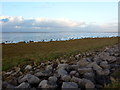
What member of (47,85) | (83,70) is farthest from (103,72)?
(47,85)

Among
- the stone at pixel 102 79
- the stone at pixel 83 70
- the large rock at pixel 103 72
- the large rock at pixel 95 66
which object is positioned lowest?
the stone at pixel 102 79

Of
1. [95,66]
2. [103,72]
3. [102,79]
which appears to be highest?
[95,66]

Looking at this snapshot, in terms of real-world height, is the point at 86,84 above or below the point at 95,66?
below

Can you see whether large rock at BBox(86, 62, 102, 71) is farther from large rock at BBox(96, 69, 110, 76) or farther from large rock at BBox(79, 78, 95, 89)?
large rock at BBox(79, 78, 95, 89)

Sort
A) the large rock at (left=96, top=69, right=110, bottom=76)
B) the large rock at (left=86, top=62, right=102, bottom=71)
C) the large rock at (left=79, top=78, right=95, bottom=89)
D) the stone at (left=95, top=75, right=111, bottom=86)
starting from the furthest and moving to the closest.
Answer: the large rock at (left=86, top=62, right=102, bottom=71) → the large rock at (left=96, top=69, right=110, bottom=76) → the stone at (left=95, top=75, right=111, bottom=86) → the large rock at (left=79, top=78, right=95, bottom=89)

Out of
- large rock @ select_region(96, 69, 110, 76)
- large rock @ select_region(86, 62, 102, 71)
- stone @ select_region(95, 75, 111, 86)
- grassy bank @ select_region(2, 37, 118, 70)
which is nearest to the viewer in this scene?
Answer: stone @ select_region(95, 75, 111, 86)

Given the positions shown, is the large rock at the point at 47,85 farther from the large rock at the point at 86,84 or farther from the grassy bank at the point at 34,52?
the grassy bank at the point at 34,52

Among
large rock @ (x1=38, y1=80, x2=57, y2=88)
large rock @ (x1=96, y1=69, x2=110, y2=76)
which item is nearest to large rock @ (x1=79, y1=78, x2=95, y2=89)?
large rock @ (x1=38, y1=80, x2=57, y2=88)

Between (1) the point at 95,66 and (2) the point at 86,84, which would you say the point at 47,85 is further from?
(1) the point at 95,66

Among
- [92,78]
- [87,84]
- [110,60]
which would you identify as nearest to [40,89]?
[87,84]

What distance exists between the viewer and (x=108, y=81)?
16.9 ft

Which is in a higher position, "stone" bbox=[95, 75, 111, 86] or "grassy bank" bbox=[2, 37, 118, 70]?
"grassy bank" bbox=[2, 37, 118, 70]

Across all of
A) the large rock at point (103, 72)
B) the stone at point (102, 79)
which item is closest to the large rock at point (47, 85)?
the stone at point (102, 79)

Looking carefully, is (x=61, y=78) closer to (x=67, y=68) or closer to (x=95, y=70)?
(x=67, y=68)
